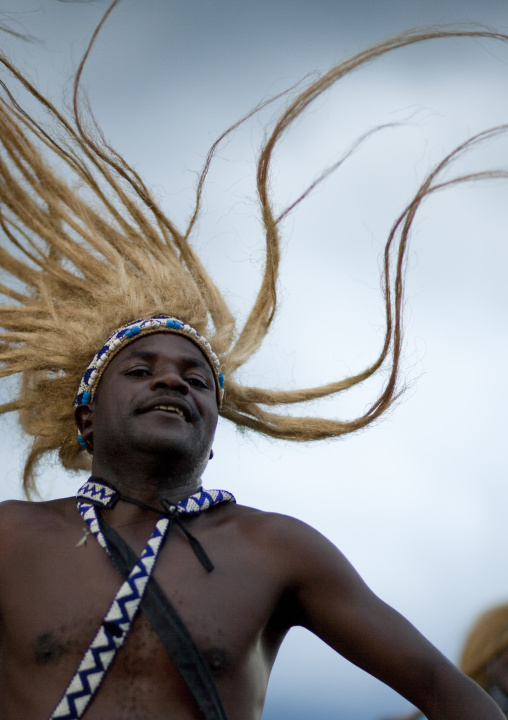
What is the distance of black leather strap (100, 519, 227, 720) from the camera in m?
2.33

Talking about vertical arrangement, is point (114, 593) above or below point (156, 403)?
below

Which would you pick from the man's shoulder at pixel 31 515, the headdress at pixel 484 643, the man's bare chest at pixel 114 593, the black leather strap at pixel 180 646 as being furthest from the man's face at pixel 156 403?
the headdress at pixel 484 643

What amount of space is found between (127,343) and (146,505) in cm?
71

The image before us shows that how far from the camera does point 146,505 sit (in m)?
2.80

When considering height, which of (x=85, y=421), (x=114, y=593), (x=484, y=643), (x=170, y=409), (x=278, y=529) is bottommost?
(x=484, y=643)

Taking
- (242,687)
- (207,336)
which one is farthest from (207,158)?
(242,687)

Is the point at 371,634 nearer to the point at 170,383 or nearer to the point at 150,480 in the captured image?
the point at 150,480

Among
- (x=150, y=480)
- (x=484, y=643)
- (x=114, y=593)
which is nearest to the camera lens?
(x=114, y=593)

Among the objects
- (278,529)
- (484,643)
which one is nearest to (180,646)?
(278,529)

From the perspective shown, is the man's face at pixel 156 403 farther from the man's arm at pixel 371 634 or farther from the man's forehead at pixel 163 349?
the man's arm at pixel 371 634

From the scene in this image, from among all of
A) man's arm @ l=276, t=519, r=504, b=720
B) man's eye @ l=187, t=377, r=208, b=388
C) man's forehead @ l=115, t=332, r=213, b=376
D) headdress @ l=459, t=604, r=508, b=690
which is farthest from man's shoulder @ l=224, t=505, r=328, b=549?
headdress @ l=459, t=604, r=508, b=690

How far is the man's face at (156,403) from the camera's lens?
2896 millimetres

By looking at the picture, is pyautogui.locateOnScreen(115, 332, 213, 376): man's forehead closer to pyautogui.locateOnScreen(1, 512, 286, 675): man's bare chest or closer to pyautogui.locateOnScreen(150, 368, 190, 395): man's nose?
pyautogui.locateOnScreen(150, 368, 190, 395): man's nose

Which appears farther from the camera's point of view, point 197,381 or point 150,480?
point 197,381
